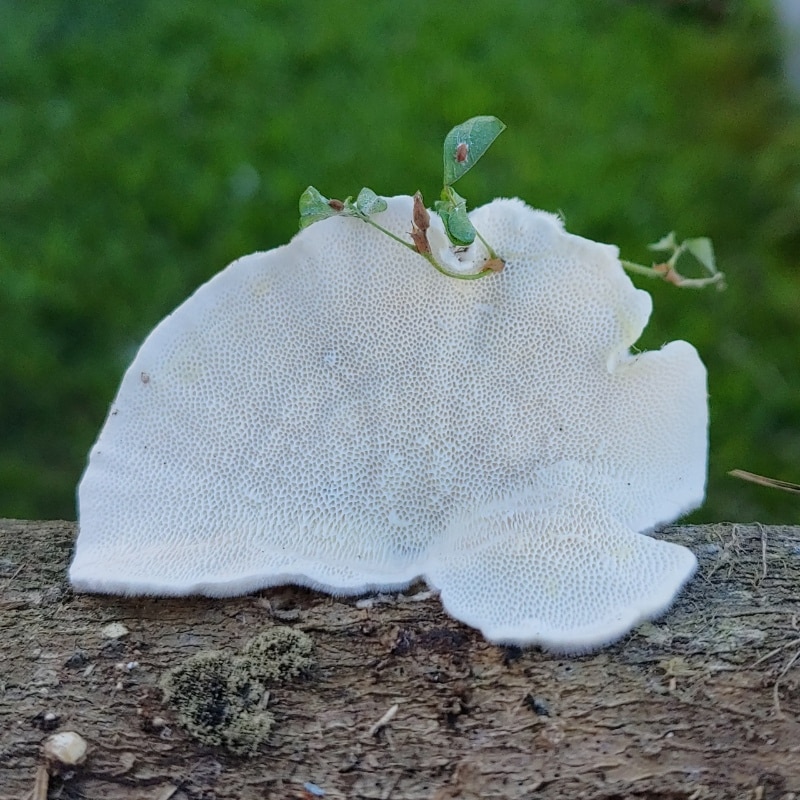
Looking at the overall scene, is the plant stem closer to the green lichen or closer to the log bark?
the log bark

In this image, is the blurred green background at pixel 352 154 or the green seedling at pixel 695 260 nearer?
the green seedling at pixel 695 260

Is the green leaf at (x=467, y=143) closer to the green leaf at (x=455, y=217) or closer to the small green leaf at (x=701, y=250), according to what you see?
the green leaf at (x=455, y=217)

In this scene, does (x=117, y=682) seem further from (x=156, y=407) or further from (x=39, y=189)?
(x=39, y=189)

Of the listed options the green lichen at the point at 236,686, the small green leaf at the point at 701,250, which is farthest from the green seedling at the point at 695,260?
the green lichen at the point at 236,686

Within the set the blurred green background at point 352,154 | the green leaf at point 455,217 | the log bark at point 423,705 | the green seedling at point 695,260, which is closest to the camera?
the log bark at point 423,705

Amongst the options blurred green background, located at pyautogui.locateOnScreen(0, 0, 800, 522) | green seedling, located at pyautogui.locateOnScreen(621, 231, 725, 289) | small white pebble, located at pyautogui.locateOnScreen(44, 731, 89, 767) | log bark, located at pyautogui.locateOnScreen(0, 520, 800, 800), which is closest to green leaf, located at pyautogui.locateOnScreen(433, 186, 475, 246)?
green seedling, located at pyautogui.locateOnScreen(621, 231, 725, 289)

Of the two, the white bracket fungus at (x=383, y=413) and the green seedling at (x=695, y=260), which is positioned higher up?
the green seedling at (x=695, y=260)

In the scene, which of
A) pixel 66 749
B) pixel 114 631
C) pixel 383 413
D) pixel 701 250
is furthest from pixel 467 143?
pixel 66 749

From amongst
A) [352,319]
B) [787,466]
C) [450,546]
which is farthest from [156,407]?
[787,466]
